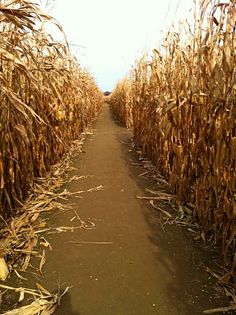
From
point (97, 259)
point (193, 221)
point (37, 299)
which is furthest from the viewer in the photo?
point (193, 221)

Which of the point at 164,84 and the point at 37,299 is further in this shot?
the point at 164,84

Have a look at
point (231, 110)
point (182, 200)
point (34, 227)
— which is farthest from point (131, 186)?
point (231, 110)

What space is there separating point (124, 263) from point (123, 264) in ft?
0.04

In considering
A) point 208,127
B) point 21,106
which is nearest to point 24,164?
point 21,106

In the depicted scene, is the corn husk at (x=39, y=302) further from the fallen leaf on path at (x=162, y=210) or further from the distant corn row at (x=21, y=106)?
the fallen leaf on path at (x=162, y=210)

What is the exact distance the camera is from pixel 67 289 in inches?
57.1

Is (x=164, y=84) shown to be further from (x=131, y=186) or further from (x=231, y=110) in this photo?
(x=231, y=110)

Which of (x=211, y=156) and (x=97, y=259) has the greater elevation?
(x=211, y=156)

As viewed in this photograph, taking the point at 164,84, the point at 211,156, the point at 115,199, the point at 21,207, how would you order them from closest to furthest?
the point at 211,156
the point at 21,207
the point at 115,199
the point at 164,84

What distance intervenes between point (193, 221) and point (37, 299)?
120 centimetres

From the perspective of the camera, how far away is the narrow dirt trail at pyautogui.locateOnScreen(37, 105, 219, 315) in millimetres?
1358

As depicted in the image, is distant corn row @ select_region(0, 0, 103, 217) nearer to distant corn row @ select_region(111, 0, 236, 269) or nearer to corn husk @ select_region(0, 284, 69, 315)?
corn husk @ select_region(0, 284, 69, 315)

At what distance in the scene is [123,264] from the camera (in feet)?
5.40

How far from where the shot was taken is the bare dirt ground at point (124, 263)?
1359mm
